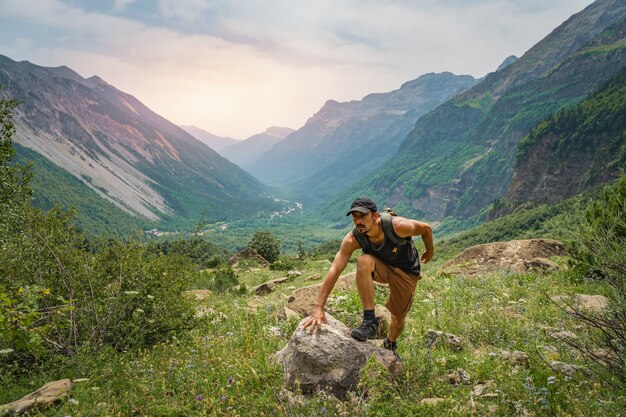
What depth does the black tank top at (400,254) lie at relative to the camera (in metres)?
5.48

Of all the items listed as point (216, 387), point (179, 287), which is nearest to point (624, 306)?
point (216, 387)

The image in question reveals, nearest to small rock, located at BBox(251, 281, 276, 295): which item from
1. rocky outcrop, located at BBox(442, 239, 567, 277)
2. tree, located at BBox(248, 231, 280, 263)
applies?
rocky outcrop, located at BBox(442, 239, 567, 277)

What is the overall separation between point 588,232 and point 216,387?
5.36 metres

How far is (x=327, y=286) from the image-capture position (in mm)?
5324

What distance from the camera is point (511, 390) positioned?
443 centimetres

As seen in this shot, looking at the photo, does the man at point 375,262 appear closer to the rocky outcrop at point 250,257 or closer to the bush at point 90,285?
the bush at point 90,285

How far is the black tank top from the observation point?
18.0ft

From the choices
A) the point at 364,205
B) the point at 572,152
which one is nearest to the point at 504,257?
the point at 364,205

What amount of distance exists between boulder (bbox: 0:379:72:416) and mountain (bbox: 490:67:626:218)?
4778 inches

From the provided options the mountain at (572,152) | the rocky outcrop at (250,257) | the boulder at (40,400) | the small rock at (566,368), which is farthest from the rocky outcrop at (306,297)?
the mountain at (572,152)

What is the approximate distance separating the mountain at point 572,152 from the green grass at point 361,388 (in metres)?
115

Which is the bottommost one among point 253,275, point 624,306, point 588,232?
point 253,275

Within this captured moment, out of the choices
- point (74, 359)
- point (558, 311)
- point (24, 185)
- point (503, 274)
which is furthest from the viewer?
point (24, 185)

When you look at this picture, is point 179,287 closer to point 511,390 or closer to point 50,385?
point 50,385
